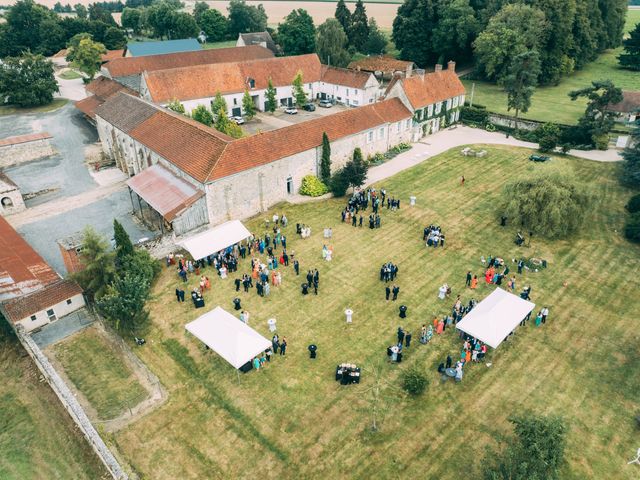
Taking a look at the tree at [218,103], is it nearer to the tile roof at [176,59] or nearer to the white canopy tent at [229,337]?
the tile roof at [176,59]

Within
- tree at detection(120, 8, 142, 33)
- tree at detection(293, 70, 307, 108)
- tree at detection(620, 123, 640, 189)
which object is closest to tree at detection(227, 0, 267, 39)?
tree at detection(120, 8, 142, 33)

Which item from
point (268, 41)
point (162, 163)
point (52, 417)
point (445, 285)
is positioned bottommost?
point (52, 417)

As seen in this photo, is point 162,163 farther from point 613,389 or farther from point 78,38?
point 78,38

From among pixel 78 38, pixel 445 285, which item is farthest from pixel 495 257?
pixel 78 38

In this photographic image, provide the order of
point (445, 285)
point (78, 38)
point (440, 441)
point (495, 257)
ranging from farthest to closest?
point (78, 38) < point (495, 257) < point (445, 285) < point (440, 441)

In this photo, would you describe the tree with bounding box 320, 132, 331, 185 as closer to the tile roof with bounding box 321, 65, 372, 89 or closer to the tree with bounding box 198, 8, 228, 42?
the tile roof with bounding box 321, 65, 372, 89
